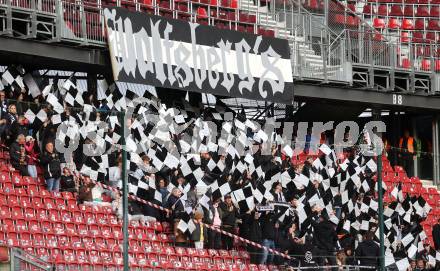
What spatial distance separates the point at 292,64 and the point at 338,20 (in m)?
2.21

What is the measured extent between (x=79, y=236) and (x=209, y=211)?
2535mm

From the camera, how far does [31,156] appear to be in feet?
67.4

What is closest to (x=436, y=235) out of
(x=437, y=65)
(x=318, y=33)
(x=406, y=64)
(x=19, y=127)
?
(x=406, y=64)

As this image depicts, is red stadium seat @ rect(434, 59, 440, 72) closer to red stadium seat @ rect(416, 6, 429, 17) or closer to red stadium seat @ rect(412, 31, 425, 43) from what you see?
red stadium seat @ rect(412, 31, 425, 43)

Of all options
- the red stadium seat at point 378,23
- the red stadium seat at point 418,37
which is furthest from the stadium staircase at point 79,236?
the red stadium seat at point 378,23

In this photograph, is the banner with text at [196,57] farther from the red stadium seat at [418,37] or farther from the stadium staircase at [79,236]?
the red stadium seat at [418,37]

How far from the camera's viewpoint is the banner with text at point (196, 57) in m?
23.1

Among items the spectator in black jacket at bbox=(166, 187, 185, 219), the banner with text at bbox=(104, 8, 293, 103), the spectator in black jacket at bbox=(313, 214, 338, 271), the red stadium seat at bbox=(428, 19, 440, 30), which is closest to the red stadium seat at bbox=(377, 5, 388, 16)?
the red stadium seat at bbox=(428, 19, 440, 30)

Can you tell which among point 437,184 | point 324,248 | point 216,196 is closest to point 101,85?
point 216,196

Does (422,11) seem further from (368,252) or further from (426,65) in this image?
(368,252)

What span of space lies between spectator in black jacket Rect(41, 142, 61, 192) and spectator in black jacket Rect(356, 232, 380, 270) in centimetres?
479

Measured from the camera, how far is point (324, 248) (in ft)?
71.8

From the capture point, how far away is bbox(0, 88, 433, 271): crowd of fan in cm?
2016

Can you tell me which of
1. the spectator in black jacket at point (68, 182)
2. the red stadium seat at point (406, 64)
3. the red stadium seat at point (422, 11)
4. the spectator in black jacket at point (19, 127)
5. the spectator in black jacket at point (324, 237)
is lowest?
the spectator in black jacket at point (324, 237)
